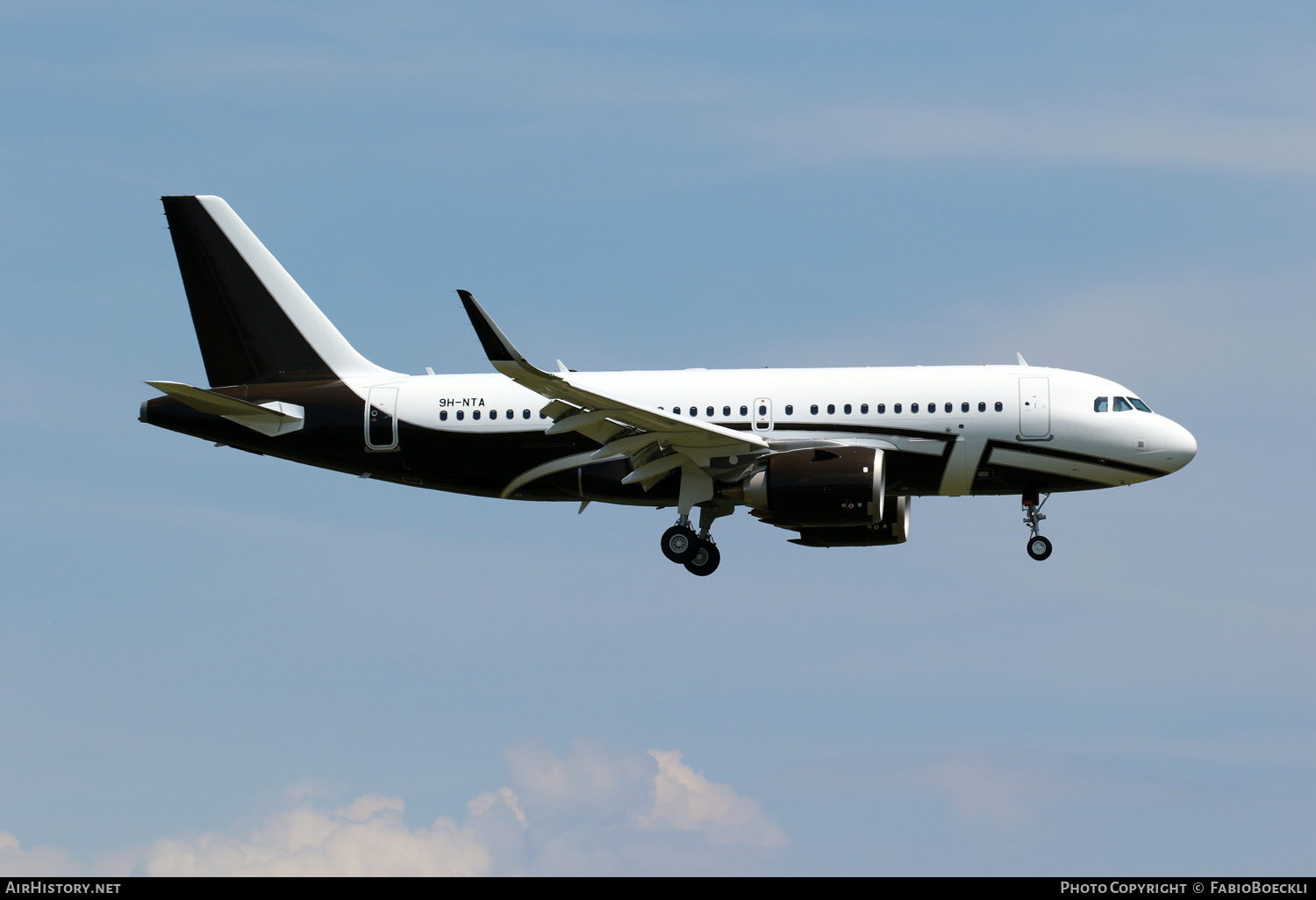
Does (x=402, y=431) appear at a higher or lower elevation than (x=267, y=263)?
lower

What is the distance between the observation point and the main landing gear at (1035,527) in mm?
39656

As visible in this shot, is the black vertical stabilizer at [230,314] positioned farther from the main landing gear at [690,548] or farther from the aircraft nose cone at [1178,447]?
the aircraft nose cone at [1178,447]

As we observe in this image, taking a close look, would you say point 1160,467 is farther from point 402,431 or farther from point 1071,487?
point 402,431

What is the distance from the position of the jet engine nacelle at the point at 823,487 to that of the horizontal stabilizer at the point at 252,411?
13273 mm

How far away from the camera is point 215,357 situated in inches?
1725

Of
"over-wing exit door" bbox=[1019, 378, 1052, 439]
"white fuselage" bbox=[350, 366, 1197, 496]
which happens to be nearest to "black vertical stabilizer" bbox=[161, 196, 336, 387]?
"white fuselage" bbox=[350, 366, 1197, 496]

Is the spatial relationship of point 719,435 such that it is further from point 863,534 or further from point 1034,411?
point 1034,411

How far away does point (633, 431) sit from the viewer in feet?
124

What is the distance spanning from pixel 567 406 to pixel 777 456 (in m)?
5.55

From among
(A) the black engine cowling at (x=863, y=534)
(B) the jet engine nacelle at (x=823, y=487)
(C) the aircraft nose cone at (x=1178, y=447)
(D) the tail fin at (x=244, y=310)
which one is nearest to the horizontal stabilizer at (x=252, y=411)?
(D) the tail fin at (x=244, y=310)

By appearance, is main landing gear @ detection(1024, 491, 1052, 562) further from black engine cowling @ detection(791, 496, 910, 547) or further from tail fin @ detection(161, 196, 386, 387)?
tail fin @ detection(161, 196, 386, 387)

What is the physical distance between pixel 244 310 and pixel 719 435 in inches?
621
